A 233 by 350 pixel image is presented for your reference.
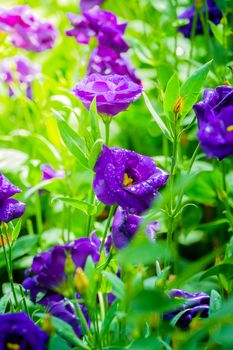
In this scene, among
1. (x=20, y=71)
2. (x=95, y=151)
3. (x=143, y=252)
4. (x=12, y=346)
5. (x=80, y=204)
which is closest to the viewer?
(x=143, y=252)

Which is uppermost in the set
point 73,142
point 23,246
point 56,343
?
point 73,142

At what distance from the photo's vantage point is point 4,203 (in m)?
0.99

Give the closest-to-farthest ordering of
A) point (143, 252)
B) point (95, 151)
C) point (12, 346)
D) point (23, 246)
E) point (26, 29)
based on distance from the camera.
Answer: point (143, 252)
point (12, 346)
point (95, 151)
point (23, 246)
point (26, 29)

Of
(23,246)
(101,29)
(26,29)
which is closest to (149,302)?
(23,246)

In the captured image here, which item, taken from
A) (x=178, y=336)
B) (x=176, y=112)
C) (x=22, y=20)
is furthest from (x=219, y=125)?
(x=22, y=20)

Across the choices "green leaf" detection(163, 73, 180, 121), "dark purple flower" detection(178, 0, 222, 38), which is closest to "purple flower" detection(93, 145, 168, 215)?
"green leaf" detection(163, 73, 180, 121)

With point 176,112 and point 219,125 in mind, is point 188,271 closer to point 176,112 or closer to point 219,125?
point 219,125

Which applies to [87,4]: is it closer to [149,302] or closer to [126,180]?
[126,180]

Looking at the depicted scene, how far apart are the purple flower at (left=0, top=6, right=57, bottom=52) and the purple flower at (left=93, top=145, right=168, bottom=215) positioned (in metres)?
0.78

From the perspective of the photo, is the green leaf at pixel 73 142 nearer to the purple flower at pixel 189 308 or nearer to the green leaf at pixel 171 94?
the green leaf at pixel 171 94

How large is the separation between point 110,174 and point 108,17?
624mm

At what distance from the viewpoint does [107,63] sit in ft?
4.79

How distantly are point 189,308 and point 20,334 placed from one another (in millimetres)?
321

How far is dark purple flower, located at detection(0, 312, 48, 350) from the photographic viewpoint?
829mm
